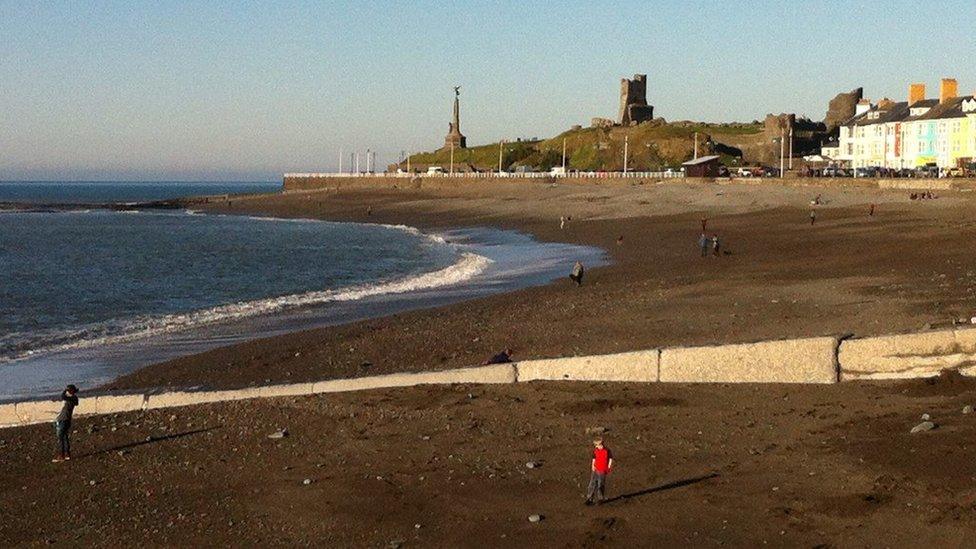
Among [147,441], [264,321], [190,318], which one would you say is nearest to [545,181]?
[190,318]

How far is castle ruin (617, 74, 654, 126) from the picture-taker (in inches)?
6024

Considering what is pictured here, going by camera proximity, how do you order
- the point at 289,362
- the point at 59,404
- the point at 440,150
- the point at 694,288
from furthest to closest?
the point at 440,150 < the point at 694,288 < the point at 289,362 < the point at 59,404

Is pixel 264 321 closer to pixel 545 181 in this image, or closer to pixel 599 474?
pixel 599 474

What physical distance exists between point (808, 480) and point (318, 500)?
552 centimetres

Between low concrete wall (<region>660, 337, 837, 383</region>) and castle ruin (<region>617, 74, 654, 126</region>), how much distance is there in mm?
136797

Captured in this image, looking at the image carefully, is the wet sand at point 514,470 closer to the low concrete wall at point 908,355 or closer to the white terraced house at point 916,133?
the low concrete wall at point 908,355

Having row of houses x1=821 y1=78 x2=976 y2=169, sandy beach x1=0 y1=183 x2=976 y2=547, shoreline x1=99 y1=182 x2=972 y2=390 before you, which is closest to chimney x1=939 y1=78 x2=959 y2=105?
row of houses x1=821 y1=78 x2=976 y2=169

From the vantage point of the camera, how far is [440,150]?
16962 centimetres

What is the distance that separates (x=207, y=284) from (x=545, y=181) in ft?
217

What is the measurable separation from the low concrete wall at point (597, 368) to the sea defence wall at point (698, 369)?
16mm

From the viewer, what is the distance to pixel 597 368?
17.8 m

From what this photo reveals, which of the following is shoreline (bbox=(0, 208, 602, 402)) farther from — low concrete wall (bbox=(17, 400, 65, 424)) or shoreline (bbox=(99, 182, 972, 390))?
low concrete wall (bbox=(17, 400, 65, 424))

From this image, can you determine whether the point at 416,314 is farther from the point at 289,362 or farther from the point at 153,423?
the point at 153,423

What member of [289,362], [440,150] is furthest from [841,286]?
[440,150]
